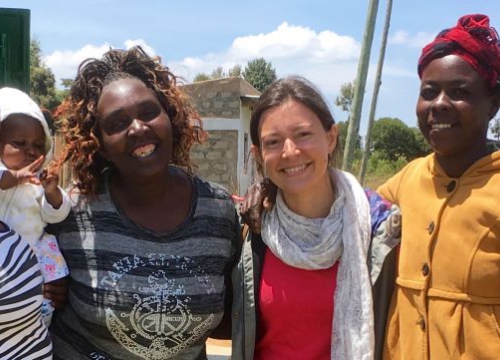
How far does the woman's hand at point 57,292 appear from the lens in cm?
228

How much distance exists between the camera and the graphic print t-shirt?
87.2 inches

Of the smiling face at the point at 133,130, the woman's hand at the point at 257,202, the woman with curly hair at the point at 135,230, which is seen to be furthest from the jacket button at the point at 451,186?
the smiling face at the point at 133,130

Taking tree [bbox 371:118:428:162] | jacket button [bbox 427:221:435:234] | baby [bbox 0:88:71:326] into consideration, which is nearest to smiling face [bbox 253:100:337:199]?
jacket button [bbox 427:221:435:234]

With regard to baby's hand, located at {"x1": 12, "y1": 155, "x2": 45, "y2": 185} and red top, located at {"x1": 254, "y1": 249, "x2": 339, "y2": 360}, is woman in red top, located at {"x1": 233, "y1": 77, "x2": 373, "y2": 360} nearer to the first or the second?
red top, located at {"x1": 254, "y1": 249, "x2": 339, "y2": 360}

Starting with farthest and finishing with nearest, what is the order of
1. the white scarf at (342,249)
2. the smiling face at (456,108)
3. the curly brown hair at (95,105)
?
the curly brown hair at (95,105) < the white scarf at (342,249) < the smiling face at (456,108)

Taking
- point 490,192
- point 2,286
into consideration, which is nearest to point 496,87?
point 490,192

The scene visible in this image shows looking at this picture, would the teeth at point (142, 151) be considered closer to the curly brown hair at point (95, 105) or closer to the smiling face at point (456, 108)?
the curly brown hair at point (95, 105)

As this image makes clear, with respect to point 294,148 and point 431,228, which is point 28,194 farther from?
point 431,228

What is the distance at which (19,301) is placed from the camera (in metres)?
1.93

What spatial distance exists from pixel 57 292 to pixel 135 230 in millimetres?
351

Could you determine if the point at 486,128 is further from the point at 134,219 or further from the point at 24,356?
the point at 24,356

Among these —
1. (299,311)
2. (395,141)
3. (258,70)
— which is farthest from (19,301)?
(258,70)

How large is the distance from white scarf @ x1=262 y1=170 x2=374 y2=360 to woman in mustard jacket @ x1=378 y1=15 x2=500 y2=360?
11cm

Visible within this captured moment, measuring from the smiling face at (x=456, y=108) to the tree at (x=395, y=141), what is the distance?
30292 mm
